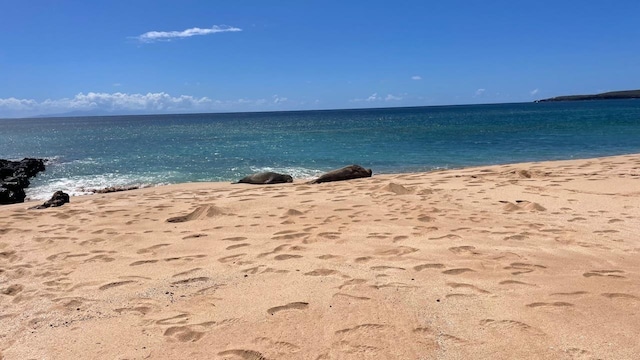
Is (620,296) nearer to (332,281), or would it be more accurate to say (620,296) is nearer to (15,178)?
(332,281)

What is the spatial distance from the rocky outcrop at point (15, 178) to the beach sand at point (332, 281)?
18.6ft

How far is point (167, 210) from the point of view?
8273 mm

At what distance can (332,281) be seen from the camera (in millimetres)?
4352

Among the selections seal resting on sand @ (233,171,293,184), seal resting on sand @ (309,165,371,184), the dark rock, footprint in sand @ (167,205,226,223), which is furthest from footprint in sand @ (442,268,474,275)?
seal resting on sand @ (233,171,293,184)

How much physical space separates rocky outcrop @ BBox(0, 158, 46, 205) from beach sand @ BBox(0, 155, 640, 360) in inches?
223

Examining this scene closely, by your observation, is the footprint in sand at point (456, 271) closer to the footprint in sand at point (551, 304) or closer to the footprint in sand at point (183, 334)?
the footprint in sand at point (551, 304)

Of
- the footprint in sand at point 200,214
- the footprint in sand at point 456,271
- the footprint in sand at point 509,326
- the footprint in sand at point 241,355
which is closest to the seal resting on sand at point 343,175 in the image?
the footprint in sand at point 200,214

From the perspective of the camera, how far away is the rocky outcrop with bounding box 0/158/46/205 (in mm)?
12539

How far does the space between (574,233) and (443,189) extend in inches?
147

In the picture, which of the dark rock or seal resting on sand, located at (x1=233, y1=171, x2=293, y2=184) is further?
seal resting on sand, located at (x1=233, y1=171, x2=293, y2=184)

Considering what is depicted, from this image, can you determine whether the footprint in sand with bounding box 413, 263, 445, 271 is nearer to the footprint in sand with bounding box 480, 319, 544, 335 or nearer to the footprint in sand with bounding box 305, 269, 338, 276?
the footprint in sand with bounding box 305, 269, 338, 276

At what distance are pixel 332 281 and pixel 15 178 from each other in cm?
1603

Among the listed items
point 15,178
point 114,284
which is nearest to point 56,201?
point 114,284

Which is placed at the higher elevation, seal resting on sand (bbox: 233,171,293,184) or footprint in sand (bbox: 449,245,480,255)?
footprint in sand (bbox: 449,245,480,255)
